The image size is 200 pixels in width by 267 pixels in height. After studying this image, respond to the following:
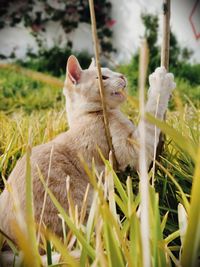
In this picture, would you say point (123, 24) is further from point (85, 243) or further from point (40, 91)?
point (85, 243)

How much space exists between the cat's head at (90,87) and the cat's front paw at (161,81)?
0.53 ft

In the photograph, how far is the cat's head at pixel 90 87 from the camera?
1.57m

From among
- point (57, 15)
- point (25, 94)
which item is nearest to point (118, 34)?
point (57, 15)

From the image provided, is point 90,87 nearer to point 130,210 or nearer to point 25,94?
point 130,210

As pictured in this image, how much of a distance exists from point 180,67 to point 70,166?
441 centimetres

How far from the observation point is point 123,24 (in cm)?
673

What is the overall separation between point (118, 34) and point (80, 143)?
217 inches

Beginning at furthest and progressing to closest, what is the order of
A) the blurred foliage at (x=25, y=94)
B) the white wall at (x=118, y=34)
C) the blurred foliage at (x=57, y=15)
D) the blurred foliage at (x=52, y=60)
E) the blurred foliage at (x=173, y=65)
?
the blurred foliage at (x=57, y=15) → the white wall at (x=118, y=34) → the blurred foliage at (x=52, y=60) → the blurred foliage at (x=173, y=65) → the blurred foliage at (x=25, y=94)

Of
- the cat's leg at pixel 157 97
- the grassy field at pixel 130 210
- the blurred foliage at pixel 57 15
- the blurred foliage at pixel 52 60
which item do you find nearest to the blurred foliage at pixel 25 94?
the blurred foliage at pixel 52 60

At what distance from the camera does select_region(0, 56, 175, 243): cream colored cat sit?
1.26 metres

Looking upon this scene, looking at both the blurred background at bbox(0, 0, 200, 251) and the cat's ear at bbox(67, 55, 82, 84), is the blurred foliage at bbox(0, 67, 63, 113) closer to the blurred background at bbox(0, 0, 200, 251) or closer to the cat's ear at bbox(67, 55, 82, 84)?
the blurred background at bbox(0, 0, 200, 251)

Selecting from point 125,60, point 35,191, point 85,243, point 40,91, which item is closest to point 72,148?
point 35,191

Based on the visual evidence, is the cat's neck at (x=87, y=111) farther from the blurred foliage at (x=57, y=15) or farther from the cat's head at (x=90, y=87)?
the blurred foliage at (x=57, y=15)

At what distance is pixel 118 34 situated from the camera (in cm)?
681
